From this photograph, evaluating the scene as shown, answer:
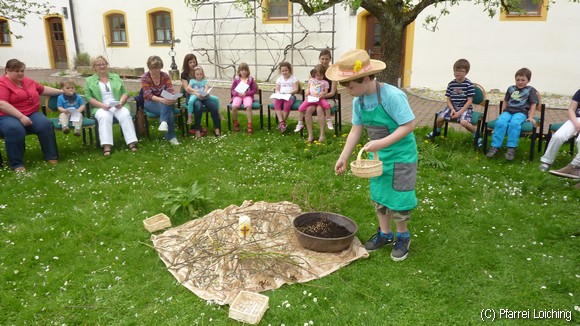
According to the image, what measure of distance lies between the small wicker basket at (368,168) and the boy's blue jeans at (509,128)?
134 inches

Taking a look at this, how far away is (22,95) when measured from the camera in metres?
5.93

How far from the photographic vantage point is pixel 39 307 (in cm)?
307

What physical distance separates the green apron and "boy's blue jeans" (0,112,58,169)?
15.7 feet

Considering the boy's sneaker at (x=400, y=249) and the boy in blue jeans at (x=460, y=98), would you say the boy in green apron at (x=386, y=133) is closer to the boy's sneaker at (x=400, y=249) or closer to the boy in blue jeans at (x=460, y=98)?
the boy's sneaker at (x=400, y=249)

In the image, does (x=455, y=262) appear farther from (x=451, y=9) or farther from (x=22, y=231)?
(x=451, y=9)

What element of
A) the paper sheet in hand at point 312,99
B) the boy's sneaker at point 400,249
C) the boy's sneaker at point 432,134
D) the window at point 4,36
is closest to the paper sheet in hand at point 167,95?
the paper sheet in hand at point 312,99

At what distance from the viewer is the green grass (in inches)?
119

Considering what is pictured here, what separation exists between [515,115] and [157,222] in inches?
188

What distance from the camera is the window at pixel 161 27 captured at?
16.3 metres

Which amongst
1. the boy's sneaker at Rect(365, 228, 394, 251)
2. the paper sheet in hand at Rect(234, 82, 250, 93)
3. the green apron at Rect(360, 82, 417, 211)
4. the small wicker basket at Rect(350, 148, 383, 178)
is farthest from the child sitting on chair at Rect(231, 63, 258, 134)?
the small wicker basket at Rect(350, 148, 383, 178)

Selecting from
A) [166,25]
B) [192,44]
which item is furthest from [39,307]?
[166,25]

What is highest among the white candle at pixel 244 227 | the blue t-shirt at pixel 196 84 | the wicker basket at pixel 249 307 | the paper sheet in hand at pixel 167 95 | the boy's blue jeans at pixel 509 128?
the blue t-shirt at pixel 196 84

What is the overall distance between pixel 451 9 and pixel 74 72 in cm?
1469

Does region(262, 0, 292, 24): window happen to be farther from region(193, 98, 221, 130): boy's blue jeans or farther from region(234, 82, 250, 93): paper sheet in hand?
region(193, 98, 221, 130): boy's blue jeans
